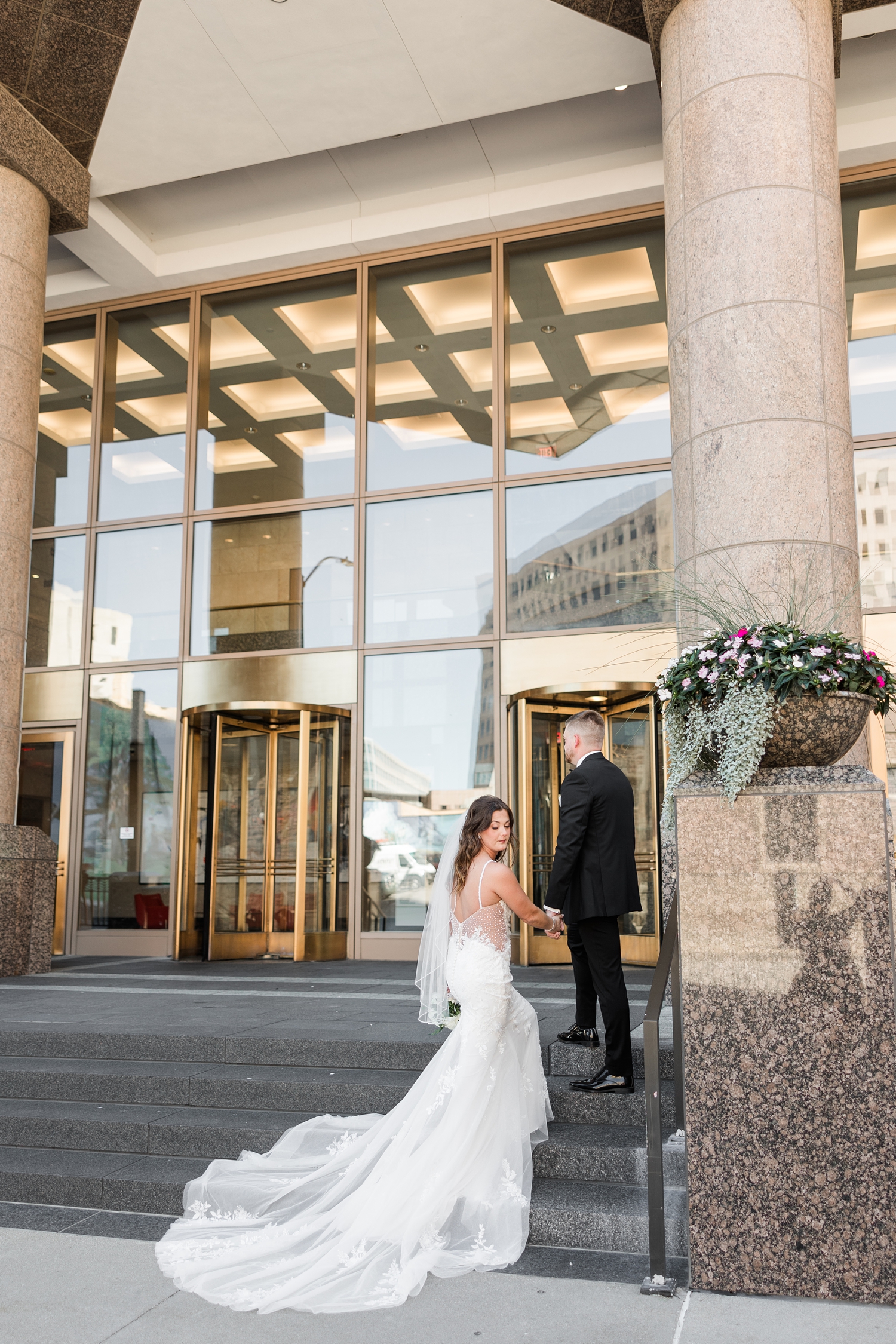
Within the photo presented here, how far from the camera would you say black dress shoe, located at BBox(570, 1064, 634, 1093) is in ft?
16.8

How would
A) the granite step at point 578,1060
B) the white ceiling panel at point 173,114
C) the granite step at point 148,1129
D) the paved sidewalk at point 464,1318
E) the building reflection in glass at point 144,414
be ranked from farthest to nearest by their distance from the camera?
1. the building reflection in glass at point 144,414
2. the white ceiling panel at point 173,114
3. the granite step at point 578,1060
4. the granite step at point 148,1129
5. the paved sidewalk at point 464,1318

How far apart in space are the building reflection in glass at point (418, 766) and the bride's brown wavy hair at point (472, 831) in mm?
6219

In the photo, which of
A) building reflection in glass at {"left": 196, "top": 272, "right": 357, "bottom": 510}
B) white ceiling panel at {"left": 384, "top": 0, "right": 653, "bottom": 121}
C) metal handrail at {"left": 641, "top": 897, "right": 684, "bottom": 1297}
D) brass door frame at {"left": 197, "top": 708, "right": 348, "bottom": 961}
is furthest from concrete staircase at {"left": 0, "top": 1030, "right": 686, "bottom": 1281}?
white ceiling panel at {"left": 384, "top": 0, "right": 653, "bottom": 121}

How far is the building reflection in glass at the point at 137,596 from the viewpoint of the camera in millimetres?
13133

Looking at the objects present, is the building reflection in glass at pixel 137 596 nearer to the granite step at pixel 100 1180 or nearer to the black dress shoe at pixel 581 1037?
the granite step at pixel 100 1180

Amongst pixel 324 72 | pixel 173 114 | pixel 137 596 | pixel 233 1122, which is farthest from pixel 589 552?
pixel 233 1122

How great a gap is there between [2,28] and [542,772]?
8.59m

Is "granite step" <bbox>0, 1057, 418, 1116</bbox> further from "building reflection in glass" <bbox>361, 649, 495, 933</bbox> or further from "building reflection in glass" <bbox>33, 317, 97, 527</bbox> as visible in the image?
"building reflection in glass" <bbox>33, 317, 97, 527</bbox>

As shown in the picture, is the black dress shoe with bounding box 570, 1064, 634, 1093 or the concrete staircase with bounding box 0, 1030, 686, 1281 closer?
the concrete staircase with bounding box 0, 1030, 686, 1281

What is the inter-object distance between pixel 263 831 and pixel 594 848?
23.9 ft

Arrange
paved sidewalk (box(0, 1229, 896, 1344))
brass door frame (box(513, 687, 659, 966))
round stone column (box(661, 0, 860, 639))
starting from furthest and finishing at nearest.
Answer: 1. brass door frame (box(513, 687, 659, 966))
2. round stone column (box(661, 0, 860, 639))
3. paved sidewalk (box(0, 1229, 896, 1344))

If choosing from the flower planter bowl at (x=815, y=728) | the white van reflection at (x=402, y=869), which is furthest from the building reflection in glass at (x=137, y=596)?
the flower planter bowl at (x=815, y=728)

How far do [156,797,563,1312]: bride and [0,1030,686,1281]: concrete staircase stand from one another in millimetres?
195

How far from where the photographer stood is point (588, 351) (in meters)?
12.2
